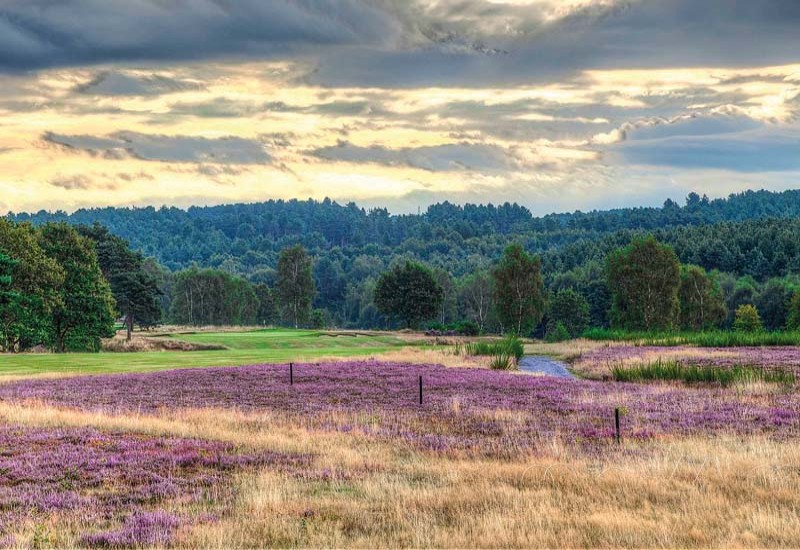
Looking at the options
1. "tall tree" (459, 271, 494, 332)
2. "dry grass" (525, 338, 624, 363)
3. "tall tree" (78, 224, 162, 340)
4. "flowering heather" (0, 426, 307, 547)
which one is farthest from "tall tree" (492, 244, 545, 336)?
"flowering heather" (0, 426, 307, 547)

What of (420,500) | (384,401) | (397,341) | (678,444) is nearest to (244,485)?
(420,500)

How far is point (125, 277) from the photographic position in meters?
102

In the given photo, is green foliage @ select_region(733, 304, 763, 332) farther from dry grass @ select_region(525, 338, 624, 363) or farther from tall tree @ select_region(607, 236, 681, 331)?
dry grass @ select_region(525, 338, 624, 363)

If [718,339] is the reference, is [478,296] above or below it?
above

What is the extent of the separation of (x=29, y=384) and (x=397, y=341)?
61.6 m

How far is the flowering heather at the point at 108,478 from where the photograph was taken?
12.3 m

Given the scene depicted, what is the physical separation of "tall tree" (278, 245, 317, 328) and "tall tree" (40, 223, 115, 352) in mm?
82958

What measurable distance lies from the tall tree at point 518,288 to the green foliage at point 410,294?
2027cm

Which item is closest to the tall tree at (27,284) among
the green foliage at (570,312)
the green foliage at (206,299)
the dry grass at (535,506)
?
the dry grass at (535,506)

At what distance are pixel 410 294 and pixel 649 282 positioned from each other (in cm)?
4145

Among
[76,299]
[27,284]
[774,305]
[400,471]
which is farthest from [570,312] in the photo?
[400,471]

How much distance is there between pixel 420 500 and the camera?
44.5 ft

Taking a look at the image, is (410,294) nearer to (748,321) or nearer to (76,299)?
Result: (748,321)

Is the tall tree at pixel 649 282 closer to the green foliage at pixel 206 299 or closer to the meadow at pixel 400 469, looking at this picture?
the meadow at pixel 400 469
